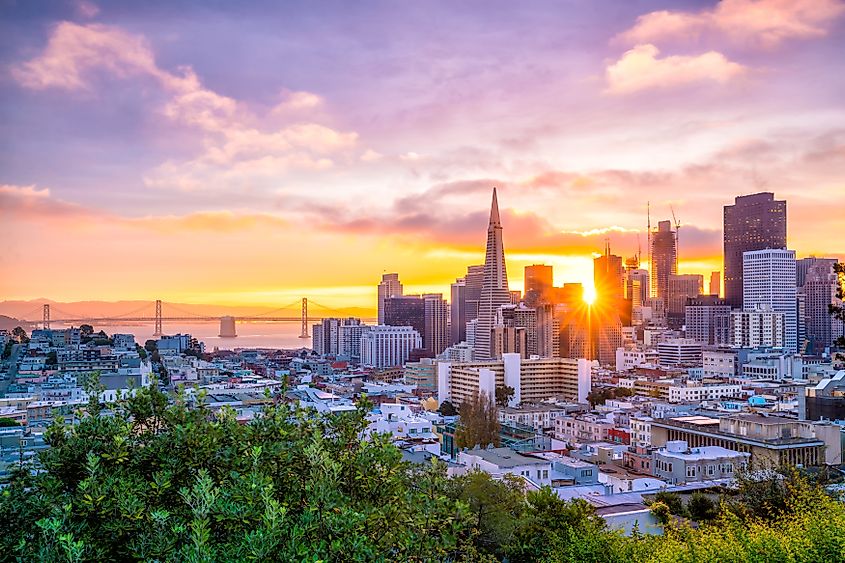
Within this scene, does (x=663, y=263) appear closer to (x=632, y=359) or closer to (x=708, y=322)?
(x=708, y=322)

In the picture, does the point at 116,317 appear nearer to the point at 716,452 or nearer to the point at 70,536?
the point at 716,452

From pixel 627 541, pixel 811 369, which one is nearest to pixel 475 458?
pixel 627 541

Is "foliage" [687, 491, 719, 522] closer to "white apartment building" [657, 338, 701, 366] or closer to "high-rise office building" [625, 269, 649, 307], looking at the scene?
"white apartment building" [657, 338, 701, 366]

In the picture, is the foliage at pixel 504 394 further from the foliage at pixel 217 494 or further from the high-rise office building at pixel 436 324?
the high-rise office building at pixel 436 324

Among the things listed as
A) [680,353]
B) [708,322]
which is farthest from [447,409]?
[708,322]

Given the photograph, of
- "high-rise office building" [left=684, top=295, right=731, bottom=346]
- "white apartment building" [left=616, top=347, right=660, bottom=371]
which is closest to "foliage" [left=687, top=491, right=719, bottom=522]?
"white apartment building" [left=616, top=347, right=660, bottom=371]

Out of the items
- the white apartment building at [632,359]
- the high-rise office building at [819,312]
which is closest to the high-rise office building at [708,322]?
the high-rise office building at [819,312]

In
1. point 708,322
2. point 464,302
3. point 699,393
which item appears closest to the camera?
point 699,393
